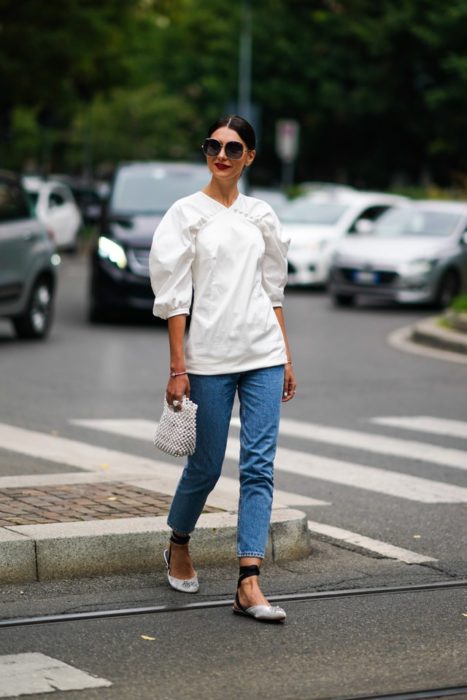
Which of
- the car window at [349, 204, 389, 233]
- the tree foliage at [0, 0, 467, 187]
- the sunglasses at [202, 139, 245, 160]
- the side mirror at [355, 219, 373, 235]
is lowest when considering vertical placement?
the side mirror at [355, 219, 373, 235]

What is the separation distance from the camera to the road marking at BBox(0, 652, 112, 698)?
480cm

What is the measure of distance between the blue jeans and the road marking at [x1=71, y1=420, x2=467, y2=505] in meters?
2.67

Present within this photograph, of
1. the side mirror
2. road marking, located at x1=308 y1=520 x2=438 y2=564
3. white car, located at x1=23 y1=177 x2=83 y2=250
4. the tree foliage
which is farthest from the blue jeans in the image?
the tree foliage

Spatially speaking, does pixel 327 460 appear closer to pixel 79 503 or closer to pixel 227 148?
pixel 79 503

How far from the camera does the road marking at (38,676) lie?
480 cm

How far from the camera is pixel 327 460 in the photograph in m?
9.68

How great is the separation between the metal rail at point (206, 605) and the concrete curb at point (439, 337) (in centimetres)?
1044

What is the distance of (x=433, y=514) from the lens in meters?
7.98

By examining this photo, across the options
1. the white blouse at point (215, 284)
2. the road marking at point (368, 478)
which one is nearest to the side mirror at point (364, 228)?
the road marking at point (368, 478)

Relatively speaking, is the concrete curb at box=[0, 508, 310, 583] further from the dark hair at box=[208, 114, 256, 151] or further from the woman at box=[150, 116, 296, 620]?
the dark hair at box=[208, 114, 256, 151]

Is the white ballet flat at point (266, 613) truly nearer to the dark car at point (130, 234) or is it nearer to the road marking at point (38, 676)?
the road marking at point (38, 676)

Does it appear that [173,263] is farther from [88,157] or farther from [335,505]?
[88,157]

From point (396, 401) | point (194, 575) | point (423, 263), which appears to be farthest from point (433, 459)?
point (423, 263)

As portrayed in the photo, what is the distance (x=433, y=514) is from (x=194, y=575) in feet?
7.04
